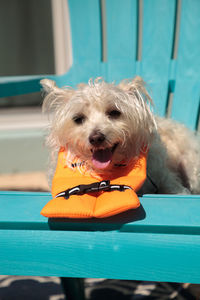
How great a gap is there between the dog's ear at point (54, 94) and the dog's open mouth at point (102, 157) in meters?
0.28

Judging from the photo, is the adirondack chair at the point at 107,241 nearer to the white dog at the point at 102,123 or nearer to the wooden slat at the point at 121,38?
the white dog at the point at 102,123

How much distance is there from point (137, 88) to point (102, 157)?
1.09 feet

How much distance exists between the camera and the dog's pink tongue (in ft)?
4.09

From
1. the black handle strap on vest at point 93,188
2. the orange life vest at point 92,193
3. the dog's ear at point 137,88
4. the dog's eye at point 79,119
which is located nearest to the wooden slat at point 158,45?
the dog's ear at point 137,88

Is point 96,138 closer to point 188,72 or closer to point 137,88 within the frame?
point 137,88

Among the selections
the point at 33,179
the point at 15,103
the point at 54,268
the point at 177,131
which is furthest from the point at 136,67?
the point at 15,103

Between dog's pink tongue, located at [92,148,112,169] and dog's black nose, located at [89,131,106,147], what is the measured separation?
0.06 metres

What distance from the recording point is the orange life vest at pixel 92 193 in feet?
2.85

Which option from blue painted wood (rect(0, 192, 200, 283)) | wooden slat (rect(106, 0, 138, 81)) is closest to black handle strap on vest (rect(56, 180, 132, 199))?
blue painted wood (rect(0, 192, 200, 283))

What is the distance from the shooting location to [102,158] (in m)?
1.28

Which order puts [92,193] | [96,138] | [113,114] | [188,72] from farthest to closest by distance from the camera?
[188,72] < [113,114] < [96,138] < [92,193]

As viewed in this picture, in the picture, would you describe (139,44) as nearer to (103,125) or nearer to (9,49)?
(103,125)

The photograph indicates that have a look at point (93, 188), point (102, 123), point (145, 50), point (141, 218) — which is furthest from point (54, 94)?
point (145, 50)

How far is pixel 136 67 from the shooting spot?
2271 millimetres
